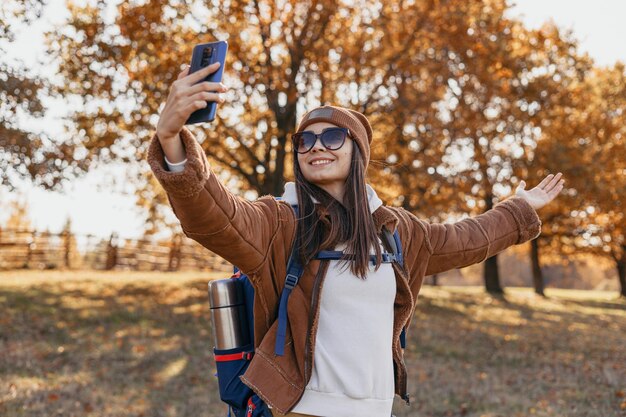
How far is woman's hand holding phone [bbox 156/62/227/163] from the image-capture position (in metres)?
1.87

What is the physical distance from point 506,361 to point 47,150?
882 cm

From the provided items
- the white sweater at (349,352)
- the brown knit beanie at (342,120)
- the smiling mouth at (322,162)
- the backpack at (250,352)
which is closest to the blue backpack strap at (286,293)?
the backpack at (250,352)

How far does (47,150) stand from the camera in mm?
11148

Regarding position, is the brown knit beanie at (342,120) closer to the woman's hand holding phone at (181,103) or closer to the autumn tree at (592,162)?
the woman's hand holding phone at (181,103)

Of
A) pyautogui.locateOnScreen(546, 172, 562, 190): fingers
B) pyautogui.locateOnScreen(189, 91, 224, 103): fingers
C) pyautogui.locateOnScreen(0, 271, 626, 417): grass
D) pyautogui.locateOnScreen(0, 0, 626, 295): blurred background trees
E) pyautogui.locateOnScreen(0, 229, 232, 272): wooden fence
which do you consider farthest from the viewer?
pyautogui.locateOnScreen(0, 229, 232, 272): wooden fence

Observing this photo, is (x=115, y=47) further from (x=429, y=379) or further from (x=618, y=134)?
(x=618, y=134)

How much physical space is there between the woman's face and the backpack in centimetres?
18

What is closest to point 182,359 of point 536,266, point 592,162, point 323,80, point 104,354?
point 104,354

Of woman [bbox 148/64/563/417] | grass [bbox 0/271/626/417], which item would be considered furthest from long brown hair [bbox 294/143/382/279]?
grass [bbox 0/271/626/417]

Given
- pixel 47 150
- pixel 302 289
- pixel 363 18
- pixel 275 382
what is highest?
pixel 363 18

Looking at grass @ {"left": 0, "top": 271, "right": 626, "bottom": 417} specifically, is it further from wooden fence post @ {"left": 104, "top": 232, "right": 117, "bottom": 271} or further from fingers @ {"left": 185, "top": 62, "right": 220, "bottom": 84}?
wooden fence post @ {"left": 104, "top": 232, "right": 117, "bottom": 271}

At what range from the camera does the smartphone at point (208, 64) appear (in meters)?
1.92

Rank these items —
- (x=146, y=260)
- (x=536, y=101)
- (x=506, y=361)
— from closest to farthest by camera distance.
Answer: (x=506, y=361)
(x=536, y=101)
(x=146, y=260)

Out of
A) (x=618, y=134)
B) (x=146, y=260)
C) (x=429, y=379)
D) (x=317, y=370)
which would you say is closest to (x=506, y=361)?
(x=429, y=379)
